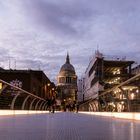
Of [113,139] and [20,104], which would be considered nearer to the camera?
[113,139]

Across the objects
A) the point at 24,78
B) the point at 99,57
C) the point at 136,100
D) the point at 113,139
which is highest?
the point at 99,57

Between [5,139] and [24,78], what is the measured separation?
75.9 metres

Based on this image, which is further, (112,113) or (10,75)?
(10,75)

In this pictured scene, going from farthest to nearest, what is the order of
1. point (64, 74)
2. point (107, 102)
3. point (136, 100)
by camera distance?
point (64, 74)
point (107, 102)
point (136, 100)

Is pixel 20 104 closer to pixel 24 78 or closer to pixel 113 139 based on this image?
pixel 113 139

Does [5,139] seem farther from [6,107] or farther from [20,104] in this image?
[20,104]

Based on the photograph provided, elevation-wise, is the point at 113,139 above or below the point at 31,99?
below

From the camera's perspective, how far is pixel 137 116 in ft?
34.0

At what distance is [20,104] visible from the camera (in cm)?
1731

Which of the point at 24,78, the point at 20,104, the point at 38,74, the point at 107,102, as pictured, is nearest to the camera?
the point at 107,102

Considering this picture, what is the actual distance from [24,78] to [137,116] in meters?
70.1

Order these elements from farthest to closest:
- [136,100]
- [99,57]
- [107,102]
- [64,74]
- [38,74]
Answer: [64,74], [38,74], [99,57], [107,102], [136,100]

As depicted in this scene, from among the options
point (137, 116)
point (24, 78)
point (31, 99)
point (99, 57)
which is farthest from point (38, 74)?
point (137, 116)

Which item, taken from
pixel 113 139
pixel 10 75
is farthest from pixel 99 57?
pixel 113 139
